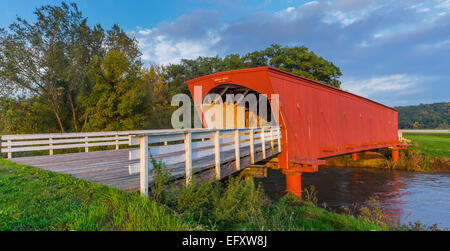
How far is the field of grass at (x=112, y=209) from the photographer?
114 inches

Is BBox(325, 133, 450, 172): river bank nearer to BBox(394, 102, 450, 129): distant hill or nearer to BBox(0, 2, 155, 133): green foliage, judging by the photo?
BBox(0, 2, 155, 133): green foliage

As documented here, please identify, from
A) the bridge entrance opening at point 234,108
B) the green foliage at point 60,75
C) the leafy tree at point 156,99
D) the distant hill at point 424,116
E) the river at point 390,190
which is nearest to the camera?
the river at point 390,190

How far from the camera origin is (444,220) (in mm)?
8539

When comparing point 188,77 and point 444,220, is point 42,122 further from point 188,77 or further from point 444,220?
point 444,220

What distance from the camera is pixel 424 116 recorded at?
8031 centimetres

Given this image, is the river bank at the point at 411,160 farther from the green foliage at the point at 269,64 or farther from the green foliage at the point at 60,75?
the green foliage at the point at 60,75

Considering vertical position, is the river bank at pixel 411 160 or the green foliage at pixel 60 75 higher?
the green foliage at pixel 60 75

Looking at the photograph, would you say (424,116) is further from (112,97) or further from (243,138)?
(243,138)

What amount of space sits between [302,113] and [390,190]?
278 inches

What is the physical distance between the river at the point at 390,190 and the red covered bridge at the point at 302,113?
2181 millimetres

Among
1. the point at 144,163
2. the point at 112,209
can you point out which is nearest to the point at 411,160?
the point at 144,163

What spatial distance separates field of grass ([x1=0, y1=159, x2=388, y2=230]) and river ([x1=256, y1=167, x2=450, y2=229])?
20.7 feet

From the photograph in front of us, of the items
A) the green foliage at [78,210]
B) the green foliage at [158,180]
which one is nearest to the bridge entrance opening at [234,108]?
the green foliage at [158,180]
